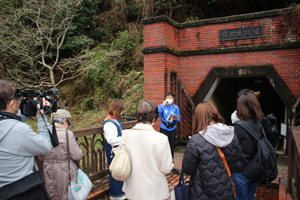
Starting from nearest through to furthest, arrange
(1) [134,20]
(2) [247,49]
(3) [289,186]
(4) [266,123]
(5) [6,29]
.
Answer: (4) [266,123]
(3) [289,186]
(2) [247,49]
(5) [6,29]
(1) [134,20]

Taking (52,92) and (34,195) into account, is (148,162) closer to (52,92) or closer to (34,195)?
(34,195)

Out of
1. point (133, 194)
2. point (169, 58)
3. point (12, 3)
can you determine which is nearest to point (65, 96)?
point (12, 3)

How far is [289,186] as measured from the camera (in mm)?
4367

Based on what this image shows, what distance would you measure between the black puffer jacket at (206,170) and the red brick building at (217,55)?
5.08 metres

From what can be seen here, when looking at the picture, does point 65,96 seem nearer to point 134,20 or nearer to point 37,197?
point 134,20

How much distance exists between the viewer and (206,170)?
2.30m

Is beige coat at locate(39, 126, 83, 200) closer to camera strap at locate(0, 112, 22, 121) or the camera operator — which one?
the camera operator

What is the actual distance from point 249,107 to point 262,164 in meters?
0.73

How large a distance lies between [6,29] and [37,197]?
12525 millimetres

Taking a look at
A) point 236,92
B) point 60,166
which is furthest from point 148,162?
point 236,92

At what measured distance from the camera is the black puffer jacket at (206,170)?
2.29m

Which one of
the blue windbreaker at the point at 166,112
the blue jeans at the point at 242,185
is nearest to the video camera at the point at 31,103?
the blue jeans at the point at 242,185

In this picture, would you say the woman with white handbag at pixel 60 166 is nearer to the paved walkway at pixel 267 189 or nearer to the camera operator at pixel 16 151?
the camera operator at pixel 16 151

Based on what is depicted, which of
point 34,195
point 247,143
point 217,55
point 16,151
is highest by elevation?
point 217,55
